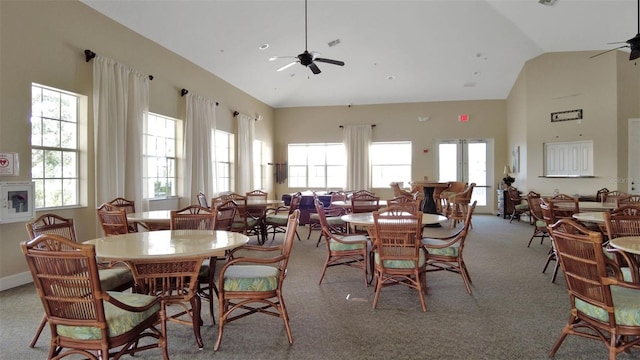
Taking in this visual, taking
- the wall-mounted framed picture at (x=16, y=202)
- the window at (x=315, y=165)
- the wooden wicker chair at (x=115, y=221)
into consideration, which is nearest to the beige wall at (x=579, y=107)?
the window at (x=315, y=165)

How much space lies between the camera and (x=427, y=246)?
11.9 feet

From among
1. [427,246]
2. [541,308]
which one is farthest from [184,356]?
[541,308]

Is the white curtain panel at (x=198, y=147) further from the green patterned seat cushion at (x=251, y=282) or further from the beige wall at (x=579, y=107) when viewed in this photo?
the beige wall at (x=579, y=107)

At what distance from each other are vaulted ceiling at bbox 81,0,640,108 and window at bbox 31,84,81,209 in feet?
4.78

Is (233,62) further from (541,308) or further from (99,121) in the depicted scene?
(541,308)

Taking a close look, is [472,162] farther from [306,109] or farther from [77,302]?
[77,302]

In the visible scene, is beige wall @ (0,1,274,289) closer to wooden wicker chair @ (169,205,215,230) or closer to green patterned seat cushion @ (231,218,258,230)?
green patterned seat cushion @ (231,218,258,230)

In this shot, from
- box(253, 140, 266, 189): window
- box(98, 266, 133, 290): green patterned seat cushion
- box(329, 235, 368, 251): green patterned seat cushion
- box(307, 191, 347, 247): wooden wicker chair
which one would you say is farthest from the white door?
box(98, 266, 133, 290): green patterned seat cushion

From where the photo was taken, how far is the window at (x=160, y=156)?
6.30 meters

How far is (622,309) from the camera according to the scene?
2.03 meters

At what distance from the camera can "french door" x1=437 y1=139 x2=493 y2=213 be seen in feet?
36.8

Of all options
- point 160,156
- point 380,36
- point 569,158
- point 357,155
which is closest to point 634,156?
point 569,158

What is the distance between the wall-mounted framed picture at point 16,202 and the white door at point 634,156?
1103cm

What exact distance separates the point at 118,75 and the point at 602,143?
392 inches
